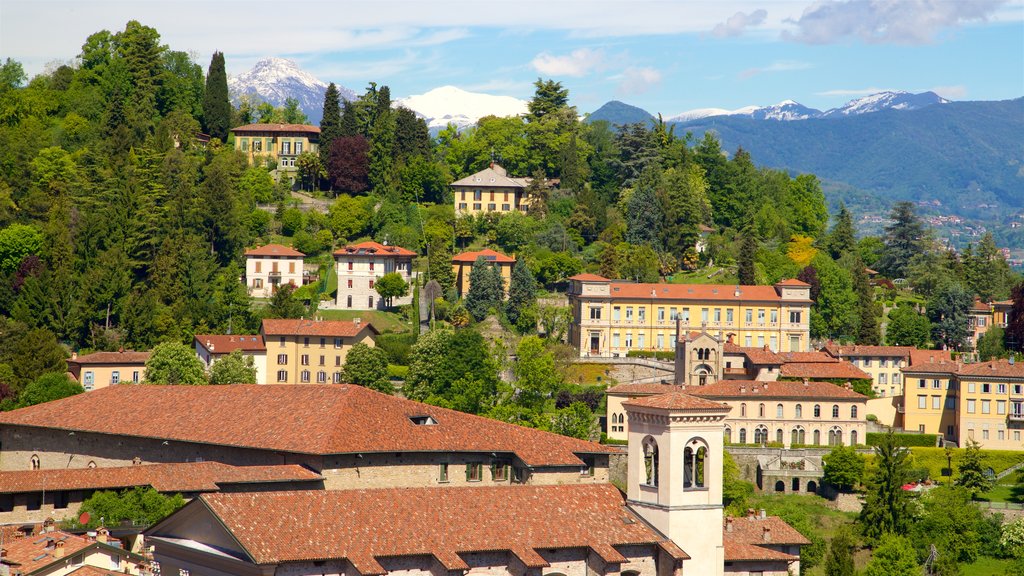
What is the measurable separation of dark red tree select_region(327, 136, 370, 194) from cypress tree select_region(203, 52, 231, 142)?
43.1ft

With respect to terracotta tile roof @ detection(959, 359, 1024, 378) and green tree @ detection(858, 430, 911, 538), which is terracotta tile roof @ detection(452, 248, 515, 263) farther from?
green tree @ detection(858, 430, 911, 538)

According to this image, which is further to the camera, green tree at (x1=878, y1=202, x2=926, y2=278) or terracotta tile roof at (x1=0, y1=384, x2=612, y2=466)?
green tree at (x1=878, y1=202, x2=926, y2=278)

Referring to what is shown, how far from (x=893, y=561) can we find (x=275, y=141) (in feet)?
283

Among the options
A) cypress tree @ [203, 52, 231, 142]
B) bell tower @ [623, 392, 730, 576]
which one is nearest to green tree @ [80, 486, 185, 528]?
bell tower @ [623, 392, 730, 576]

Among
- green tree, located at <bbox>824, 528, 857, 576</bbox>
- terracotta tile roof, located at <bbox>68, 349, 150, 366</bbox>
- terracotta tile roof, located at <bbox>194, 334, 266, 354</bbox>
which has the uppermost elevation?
terracotta tile roof, located at <bbox>194, 334, 266, 354</bbox>

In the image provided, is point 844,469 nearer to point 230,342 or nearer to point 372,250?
point 230,342

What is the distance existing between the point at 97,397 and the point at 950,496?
143ft

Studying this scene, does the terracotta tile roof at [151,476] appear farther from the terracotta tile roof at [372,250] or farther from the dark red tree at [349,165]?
the dark red tree at [349,165]

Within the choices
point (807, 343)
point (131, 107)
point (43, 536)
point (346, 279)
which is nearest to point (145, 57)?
point (131, 107)

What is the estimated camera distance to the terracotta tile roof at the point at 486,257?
11744cm

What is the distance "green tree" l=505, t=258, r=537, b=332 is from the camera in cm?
11231

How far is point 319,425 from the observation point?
54.8 m

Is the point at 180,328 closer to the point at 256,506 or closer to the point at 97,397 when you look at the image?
the point at 97,397

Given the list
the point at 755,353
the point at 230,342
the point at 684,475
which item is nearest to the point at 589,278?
the point at 755,353
